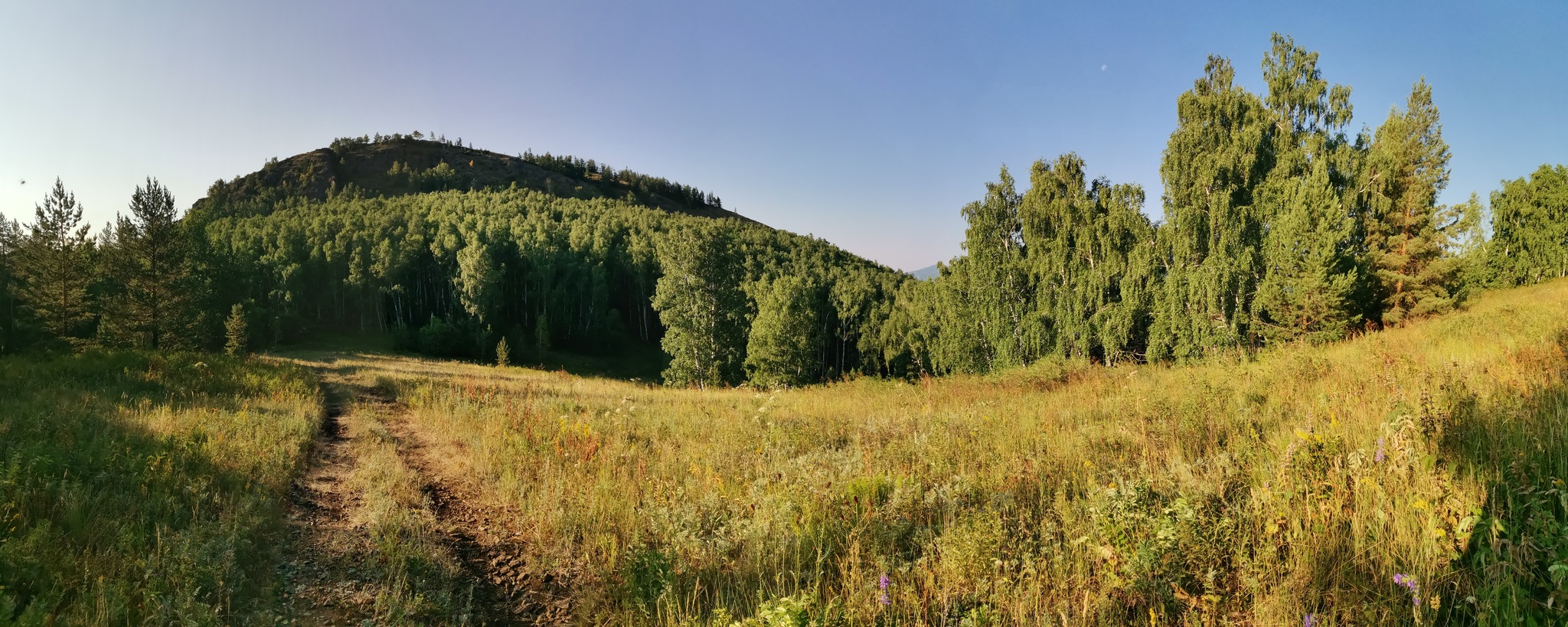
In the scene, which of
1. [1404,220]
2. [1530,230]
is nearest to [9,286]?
[1404,220]

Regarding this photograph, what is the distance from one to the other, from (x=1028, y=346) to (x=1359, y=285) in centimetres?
1577

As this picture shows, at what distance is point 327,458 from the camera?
344 inches

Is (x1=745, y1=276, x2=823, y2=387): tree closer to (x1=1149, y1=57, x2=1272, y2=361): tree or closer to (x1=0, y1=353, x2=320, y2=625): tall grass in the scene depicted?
(x1=1149, y1=57, x2=1272, y2=361): tree

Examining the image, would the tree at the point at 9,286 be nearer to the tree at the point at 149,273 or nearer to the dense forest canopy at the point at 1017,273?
the dense forest canopy at the point at 1017,273

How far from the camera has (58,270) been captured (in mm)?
33594

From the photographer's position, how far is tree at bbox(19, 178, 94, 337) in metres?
33.6

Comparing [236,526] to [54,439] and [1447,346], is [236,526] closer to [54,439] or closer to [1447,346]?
[54,439]

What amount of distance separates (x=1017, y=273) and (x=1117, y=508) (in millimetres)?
37179

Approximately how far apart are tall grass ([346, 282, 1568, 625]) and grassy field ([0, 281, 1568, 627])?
3 cm

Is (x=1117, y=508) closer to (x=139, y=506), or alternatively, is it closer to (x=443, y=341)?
(x=139, y=506)

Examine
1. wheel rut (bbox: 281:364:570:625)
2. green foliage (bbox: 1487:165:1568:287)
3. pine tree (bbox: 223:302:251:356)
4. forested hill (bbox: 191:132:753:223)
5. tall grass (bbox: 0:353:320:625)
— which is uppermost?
forested hill (bbox: 191:132:753:223)

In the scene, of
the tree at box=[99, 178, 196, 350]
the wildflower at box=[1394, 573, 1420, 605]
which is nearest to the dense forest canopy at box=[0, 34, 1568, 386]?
the tree at box=[99, 178, 196, 350]

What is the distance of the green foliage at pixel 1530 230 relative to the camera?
124 feet

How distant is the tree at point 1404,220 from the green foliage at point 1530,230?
17848 mm
